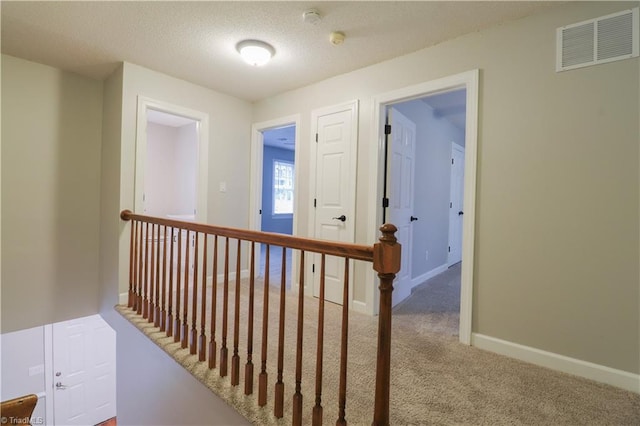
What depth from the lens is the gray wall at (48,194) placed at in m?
2.85

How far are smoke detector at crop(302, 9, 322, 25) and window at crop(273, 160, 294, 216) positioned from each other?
18.9 ft

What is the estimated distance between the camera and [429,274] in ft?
13.6

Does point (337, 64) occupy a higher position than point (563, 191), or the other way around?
point (337, 64)

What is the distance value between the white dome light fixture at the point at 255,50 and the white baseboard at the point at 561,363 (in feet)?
8.85

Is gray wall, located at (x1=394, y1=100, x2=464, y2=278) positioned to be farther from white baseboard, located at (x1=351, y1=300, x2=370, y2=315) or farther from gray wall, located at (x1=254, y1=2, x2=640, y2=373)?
gray wall, located at (x1=254, y1=2, x2=640, y2=373)

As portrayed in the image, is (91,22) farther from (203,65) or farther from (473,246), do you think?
(473,246)

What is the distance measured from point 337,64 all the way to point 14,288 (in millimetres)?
3700

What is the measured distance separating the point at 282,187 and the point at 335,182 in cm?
508

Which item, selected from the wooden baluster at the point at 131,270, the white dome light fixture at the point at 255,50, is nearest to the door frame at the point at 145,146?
the wooden baluster at the point at 131,270

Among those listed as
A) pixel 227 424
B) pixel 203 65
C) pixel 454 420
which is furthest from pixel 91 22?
pixel 454 420

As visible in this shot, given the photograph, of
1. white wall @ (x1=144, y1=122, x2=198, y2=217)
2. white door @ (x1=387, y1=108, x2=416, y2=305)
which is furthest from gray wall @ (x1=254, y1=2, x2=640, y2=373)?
white wall @ (x1=144, y1=122, x2=198, y2=217)

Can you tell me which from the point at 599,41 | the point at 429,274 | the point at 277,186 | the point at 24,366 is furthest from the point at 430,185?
the point at 24,366

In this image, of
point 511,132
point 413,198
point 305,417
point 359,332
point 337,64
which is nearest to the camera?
point 305,417

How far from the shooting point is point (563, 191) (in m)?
1.90
